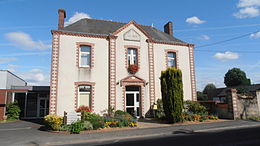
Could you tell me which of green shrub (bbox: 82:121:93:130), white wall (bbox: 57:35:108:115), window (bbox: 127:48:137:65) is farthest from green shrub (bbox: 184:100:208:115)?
green shrub (bbox: 82:121:93:130)

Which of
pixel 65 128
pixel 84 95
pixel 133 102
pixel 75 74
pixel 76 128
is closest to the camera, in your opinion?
pixel 76 128

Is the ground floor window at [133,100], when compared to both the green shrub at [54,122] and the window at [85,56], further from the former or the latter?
the green shrub at [54,122]

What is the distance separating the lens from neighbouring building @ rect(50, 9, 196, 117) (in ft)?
41.6

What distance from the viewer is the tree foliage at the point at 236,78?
42.6 meters

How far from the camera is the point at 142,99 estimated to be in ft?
46.8

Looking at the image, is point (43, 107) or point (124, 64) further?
point (43, 107)

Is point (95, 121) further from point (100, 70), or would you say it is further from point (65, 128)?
point (100, 70)

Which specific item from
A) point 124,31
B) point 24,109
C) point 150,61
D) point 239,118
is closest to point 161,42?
point 150,61

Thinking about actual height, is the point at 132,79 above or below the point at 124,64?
below

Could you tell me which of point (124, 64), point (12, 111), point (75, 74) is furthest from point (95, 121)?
point (12, 111)

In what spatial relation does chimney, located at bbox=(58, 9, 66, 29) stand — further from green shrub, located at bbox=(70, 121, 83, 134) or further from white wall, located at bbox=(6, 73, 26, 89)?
white wall, located at bbox=(6, 73, 26, 89)

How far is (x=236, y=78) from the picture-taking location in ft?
141

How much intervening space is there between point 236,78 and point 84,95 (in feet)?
137

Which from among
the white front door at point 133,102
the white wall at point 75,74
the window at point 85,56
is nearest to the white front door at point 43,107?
the white wall at point 75,74
